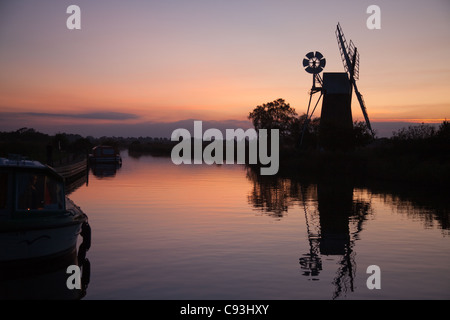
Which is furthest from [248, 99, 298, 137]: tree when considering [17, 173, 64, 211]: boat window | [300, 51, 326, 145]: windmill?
[17, 173, 64, 211]: boat window

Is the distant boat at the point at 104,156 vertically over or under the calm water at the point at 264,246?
over

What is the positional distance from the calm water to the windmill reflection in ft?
0.16

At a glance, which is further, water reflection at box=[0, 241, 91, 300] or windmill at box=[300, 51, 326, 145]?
windmill at box=[300, 51, 326, 145]

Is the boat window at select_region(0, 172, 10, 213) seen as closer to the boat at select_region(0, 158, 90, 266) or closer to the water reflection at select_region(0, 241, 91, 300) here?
the boat at select_region(0, 158, 90, 266)

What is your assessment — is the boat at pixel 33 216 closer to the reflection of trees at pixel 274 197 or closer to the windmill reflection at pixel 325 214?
the windmill reflection at pixel 325 214

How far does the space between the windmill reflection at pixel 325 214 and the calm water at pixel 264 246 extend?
0.05 meters

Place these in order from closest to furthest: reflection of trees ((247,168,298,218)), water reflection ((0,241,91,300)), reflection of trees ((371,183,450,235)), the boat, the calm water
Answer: water reflection ((0,241,91,300)), the calm water, the boat, reflection of trees ((371,183,450,235)), reflection of trees ((247,168,298,218))

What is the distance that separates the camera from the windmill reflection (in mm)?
13844

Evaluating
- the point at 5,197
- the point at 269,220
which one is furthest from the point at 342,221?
the point at 5,197

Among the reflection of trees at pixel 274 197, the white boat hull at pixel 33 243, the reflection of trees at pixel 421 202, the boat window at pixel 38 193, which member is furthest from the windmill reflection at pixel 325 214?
the boat window at pixel 38 193

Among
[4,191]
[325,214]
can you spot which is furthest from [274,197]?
[4,191]

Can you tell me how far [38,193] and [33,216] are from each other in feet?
3.91

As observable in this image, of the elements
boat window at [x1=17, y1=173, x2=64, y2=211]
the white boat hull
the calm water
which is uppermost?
boat window at [x1=17, y1=173, x2=64, y2=211]

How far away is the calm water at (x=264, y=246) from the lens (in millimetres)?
11789
